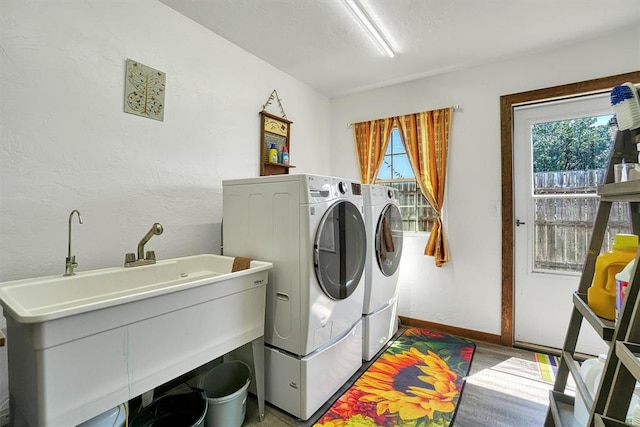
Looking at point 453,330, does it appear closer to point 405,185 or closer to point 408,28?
point 405,185

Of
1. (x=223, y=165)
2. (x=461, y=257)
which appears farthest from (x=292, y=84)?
(x=461, y=257)

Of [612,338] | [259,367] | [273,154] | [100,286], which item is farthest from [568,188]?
[100,286]

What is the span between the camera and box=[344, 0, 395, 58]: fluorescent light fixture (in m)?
1.85

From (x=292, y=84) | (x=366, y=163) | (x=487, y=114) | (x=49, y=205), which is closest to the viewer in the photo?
(x=49, y=205)

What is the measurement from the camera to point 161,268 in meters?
1.68

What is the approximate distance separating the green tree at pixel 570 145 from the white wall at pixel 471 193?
33 cm

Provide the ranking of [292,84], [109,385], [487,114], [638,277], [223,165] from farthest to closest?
[292,84] < [487,114] < [223,165] < [109,385] < [638,277]

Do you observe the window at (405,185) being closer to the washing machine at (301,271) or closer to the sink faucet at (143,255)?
the washing machine at (301,271)

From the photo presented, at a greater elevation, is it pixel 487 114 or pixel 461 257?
pixel 487 114

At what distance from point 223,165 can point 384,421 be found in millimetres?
2044

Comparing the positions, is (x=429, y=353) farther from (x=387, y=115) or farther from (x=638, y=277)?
(x=387, y=115)

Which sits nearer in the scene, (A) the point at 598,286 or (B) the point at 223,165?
(A) the point at 598,286

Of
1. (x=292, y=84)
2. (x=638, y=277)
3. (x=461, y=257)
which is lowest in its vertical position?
(x=461, y=257)

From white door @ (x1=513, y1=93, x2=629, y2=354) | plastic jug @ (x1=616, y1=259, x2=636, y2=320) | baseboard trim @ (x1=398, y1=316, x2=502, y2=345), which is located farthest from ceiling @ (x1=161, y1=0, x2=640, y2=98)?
baseboard trim @ (x1=398, y1=316, x2=502, y2=345)
